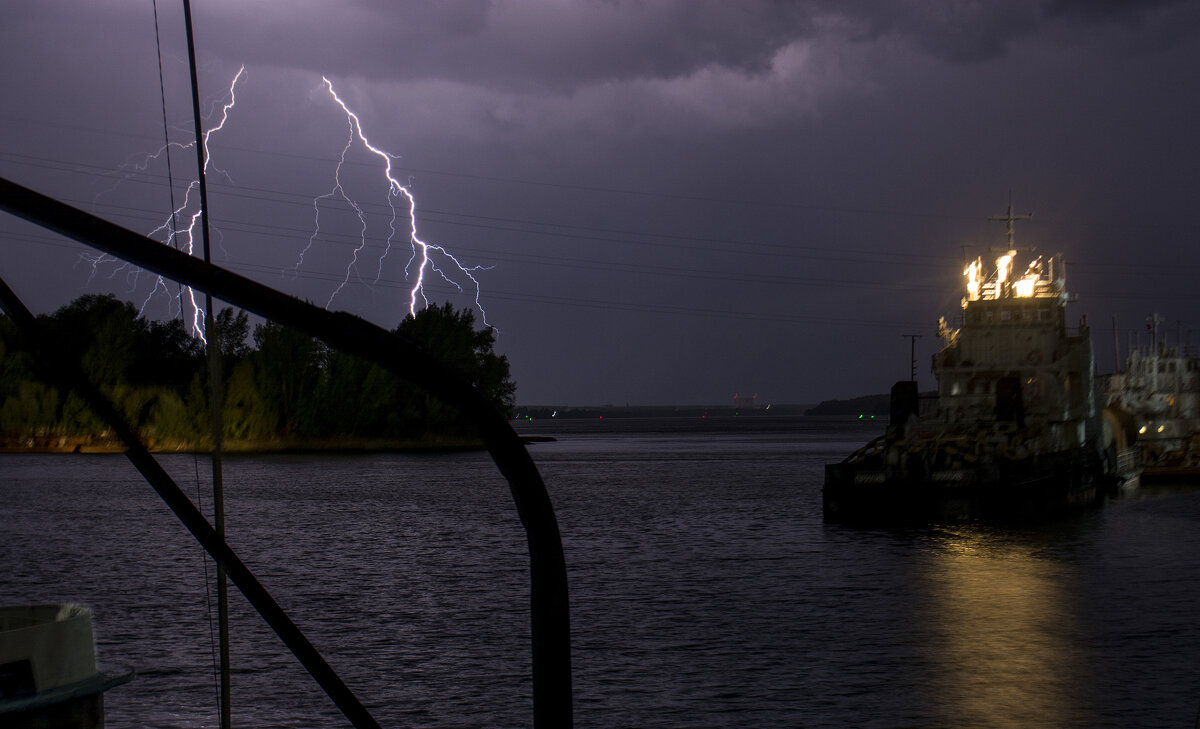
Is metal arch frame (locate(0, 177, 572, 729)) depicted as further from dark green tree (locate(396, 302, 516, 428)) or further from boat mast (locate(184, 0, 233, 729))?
dark green tree (locate(396, 302, 516, 428))

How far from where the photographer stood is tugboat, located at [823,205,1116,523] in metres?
40.1

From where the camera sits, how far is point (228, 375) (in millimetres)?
107562

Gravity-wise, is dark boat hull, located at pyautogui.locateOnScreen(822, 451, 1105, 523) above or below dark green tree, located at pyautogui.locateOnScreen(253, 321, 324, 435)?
below

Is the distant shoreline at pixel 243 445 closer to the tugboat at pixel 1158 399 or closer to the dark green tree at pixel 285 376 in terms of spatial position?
the dark green tree at pixel 285 376

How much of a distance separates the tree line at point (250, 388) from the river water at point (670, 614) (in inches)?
1958

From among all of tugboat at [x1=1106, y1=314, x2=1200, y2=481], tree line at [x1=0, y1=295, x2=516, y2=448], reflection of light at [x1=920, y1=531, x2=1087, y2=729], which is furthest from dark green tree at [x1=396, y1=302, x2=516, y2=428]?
reflection of light at [x1=920, y1=531, x2=1087, y2=729]

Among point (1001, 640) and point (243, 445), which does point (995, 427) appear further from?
point (243, 445)

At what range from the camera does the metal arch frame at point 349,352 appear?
289 centimetres

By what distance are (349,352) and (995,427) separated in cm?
4387

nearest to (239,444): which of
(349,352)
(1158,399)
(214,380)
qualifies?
(1158,399)

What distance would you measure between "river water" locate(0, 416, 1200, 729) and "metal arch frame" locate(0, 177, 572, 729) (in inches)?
94.7

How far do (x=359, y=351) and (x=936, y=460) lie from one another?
40.2 meters

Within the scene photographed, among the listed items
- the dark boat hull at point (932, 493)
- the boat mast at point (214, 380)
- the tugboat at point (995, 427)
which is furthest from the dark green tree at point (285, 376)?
the boat mast at point (214, 380)

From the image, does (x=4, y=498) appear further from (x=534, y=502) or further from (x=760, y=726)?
(x=534, y=502)
